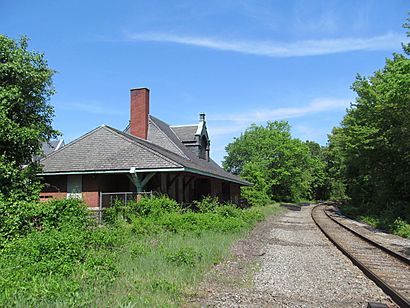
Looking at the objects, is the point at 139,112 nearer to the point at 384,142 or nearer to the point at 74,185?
the point at 74,185

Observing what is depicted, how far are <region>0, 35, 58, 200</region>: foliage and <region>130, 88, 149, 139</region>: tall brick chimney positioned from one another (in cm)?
1320

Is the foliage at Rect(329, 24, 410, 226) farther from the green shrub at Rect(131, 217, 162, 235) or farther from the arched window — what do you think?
the green shrub at Rect(131, 217, 162, 235)

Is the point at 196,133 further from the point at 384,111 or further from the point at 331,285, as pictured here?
the point at 331,285

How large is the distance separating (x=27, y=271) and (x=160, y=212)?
8.53 metres

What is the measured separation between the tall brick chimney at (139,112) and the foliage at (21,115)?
13.2 m

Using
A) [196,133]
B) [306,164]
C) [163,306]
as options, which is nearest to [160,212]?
[163,306]

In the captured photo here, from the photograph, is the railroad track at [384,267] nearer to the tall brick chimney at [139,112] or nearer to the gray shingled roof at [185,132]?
the tall brick chimney at [139,112]

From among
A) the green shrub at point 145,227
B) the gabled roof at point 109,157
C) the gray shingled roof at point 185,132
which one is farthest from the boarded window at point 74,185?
the gray shingled roof at point 185,132

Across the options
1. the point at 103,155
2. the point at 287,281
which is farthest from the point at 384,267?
the point at 103,155

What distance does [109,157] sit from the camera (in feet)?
61.5

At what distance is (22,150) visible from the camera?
10.9 metres

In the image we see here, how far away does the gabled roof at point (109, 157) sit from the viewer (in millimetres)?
17078

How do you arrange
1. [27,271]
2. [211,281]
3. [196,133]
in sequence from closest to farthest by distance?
[27,271] < [211,281] < [196,133]

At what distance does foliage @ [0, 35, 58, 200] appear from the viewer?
1020 cm
